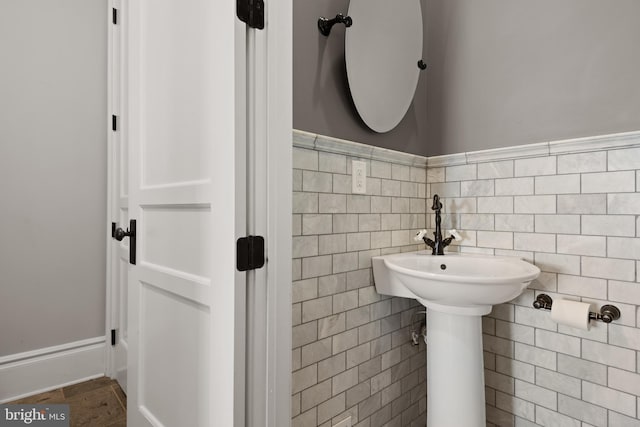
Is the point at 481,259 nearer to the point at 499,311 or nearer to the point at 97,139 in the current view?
the point at 499,311

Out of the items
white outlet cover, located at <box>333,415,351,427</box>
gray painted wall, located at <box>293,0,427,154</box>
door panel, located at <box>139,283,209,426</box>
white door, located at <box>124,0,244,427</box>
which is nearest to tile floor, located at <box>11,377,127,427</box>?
white door, located at <box>124,0,244,427</box>

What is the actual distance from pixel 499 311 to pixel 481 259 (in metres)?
0.27

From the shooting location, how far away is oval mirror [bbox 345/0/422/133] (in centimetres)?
123

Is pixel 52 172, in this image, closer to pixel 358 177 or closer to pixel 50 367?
pixel 50 367

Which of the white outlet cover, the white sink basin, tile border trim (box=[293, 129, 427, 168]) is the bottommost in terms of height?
the white outlet cover

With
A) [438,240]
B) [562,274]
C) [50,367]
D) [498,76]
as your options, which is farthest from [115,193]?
[562,274]

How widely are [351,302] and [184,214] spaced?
2.17 ft

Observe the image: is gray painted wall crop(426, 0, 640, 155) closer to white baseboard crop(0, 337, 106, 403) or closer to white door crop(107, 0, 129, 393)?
white door crop(107, 0, 129, 393)

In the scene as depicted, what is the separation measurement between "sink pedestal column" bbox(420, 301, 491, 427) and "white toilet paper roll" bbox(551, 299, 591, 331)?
0.23 m

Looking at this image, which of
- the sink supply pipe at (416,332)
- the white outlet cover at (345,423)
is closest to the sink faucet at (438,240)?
the sink supply pipe at (416,332)

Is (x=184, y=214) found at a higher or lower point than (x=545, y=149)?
lower

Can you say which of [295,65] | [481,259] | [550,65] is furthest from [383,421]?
[550,65]

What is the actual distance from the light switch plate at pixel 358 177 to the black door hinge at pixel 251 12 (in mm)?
563

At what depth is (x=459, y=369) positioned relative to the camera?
1.16m
